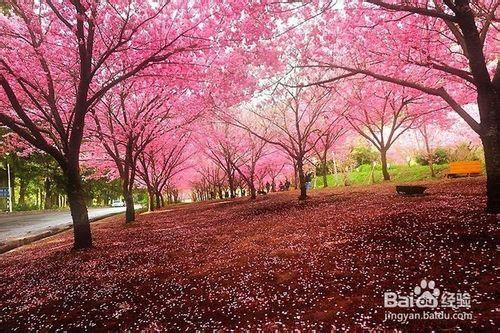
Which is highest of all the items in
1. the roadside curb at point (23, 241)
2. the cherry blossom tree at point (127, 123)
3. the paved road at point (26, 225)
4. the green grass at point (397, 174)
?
the cherry blossom tree at point (127, 123)

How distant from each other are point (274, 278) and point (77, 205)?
29.6 ft

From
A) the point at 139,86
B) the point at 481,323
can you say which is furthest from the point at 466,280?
the point at 139,86

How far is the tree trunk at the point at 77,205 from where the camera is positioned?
513 inches

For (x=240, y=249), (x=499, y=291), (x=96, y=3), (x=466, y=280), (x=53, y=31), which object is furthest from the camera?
(x=53, y=31)

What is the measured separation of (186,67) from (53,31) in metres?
5.66

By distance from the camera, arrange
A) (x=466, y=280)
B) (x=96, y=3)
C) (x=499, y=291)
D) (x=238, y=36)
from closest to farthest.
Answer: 1. (x=499, y=291)
2. (x=466, y=280)
3. (x=96, y=3)
4. (x=238, y=36)

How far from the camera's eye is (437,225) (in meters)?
9.80

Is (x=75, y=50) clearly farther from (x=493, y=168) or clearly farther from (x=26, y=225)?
(x=26, y=225)

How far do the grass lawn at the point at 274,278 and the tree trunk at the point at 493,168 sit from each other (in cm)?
57

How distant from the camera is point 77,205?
42.8 feet

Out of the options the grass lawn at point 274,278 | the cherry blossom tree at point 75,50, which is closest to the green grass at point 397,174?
the grass lawn at point 274,278

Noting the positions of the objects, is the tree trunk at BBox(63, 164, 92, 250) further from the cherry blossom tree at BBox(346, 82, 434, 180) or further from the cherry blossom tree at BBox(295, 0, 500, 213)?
the cherry blossom tree at BBox(346, 82, 434, 180)

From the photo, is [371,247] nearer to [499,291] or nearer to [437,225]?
[437,225]

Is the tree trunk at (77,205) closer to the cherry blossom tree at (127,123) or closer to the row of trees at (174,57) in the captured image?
the row of trees at (174,57)
